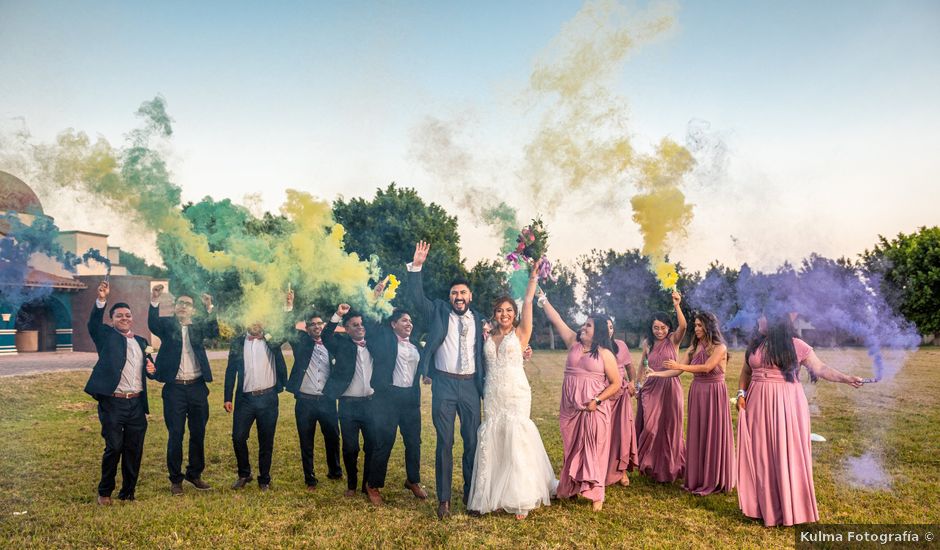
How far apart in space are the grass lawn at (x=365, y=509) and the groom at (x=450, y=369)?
2.16 ft

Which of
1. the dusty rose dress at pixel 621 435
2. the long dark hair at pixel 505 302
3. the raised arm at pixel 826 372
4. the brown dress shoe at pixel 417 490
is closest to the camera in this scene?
the raised arm at pixel 826 372

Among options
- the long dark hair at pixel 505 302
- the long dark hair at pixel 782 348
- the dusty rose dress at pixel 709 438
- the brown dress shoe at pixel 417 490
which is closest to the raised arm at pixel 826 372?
the long dark hair at pixel 782 348

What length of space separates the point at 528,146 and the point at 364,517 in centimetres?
687

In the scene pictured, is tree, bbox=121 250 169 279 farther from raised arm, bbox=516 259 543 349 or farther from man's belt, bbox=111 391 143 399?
raised arm, bbox=516 259 543 349

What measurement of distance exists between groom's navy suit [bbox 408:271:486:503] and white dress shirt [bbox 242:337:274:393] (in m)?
2.20

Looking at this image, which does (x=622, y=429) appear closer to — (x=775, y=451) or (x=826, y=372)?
(x=775, y=451)

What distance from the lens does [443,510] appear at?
7.41 metres

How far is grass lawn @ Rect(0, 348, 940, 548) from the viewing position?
21.9 ft

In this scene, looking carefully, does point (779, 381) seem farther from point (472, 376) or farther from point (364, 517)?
point (364, 517)

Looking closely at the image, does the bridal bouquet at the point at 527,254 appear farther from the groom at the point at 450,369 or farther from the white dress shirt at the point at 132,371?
the white dress shirt at the point at 132,371

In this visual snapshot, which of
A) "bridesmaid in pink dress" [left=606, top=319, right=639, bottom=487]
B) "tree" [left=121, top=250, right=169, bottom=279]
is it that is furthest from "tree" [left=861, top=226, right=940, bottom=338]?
"tree" [left=121, top=250, right=169, bottom=279]

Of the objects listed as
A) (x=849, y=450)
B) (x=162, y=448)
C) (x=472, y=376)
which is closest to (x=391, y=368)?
(x=472, y=376)

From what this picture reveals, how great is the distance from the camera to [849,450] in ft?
37.6

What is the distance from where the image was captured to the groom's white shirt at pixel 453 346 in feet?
25.2
